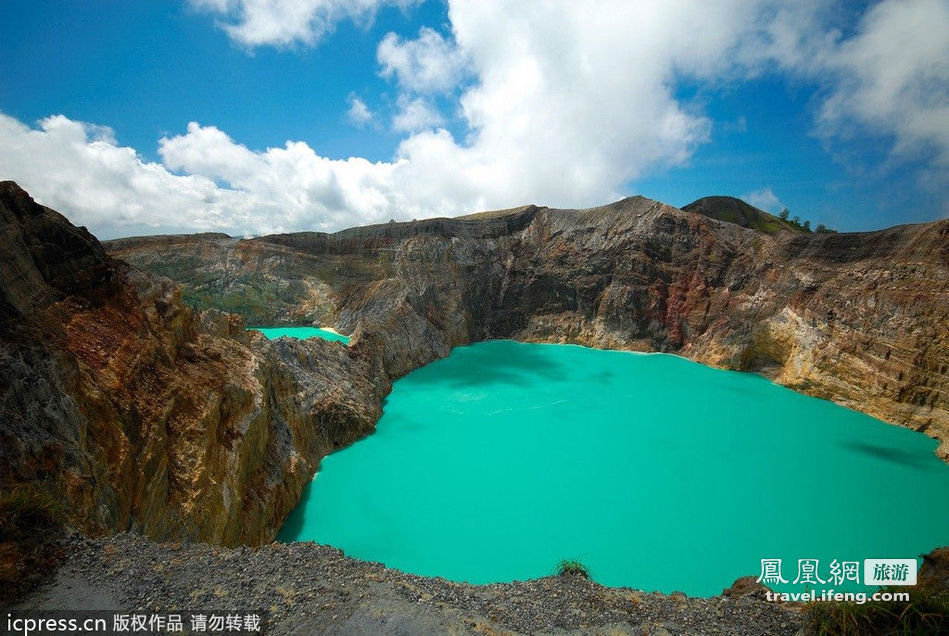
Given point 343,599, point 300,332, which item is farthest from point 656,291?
point 343,599

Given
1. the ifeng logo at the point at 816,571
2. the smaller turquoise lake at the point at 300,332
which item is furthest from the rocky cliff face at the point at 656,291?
the ifeng logo at the point at 816,571

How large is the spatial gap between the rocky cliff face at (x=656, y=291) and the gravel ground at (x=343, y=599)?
19.9 metres

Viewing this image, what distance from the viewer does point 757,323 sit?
104ft

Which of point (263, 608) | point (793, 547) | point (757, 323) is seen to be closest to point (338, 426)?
point (263, 608)

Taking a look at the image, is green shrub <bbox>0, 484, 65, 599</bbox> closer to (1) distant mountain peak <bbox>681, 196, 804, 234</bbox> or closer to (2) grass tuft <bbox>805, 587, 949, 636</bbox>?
(2) grass tuft <bbox>805, 587, 949, 636</bbox>

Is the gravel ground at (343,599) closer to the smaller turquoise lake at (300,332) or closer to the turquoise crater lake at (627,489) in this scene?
the turquoise crater lake at (627,489)

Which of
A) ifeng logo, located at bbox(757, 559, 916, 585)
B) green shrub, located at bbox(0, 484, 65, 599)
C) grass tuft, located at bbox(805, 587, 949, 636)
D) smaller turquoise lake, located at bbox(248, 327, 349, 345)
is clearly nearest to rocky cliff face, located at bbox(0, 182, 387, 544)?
green shrub, located at bbox(0, 484, 65, 599)

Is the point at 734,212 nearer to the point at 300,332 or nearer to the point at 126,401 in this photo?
the point at 300,332

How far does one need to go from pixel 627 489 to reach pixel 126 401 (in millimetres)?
13938

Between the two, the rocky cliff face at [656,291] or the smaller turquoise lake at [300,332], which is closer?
A: the rocky cliff face at [656,291]

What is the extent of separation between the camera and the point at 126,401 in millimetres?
8180

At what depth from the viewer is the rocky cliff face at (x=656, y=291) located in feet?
75.6

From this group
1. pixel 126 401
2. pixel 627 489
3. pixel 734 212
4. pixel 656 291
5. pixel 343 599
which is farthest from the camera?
pixel 734 212

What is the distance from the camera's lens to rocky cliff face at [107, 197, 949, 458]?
23.0m
